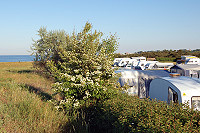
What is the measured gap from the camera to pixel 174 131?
280 cm

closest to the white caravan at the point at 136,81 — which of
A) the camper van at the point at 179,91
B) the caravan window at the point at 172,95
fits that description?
the camper van at the point at 179,91

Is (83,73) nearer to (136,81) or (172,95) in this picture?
(172,95)

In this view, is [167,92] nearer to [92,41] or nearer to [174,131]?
[92,41]

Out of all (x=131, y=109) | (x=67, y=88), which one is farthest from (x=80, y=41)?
(x=131, y=109)

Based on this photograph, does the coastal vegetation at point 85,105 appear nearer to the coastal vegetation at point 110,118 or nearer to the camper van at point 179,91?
the coastal vegetation at point 110,118

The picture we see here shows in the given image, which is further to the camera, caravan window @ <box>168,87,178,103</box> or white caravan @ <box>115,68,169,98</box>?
white caravan @ <box>115,68,169,98</box>

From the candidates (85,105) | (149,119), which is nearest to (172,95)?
(85,105)

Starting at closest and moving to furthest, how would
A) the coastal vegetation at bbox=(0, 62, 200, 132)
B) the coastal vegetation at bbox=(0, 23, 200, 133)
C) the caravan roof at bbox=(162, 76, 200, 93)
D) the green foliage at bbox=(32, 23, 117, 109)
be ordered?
1. the coastal vegetation at bbox=(0, 62, 200, 132)
2. the coastal vegetation at bbox=(0, 23, 200, 133)
3. the green foliage at bbox=(32, 23, 117, 109)
4. the caravan roof at bbox=(162, 76, 200, 93)

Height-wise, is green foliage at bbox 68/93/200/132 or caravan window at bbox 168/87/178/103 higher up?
green foliage at bbox 68/93/200/132

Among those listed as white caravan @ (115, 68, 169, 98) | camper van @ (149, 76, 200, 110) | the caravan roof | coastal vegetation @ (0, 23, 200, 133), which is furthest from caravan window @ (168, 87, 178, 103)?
white caravan @ (115, 68, 169, 98)

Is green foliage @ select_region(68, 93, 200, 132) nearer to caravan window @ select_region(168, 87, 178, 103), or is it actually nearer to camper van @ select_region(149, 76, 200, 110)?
camper van @ select_region(149, 76, 200, 110)

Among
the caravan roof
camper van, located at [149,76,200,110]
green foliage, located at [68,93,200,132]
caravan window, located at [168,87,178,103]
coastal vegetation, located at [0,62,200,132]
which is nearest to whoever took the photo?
green foliage, located at [68,93,200,132]

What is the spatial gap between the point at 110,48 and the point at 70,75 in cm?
245

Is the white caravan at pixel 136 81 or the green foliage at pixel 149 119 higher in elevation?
the green foliage at pixel 149 119
